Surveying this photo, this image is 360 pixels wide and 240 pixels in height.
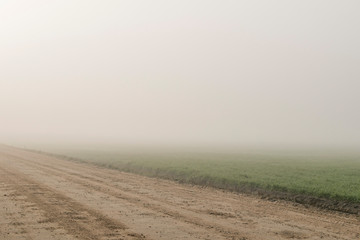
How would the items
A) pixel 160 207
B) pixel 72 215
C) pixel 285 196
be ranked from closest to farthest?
1. pixel 72 215
2. pixel 160 207
3. pixel 285 196

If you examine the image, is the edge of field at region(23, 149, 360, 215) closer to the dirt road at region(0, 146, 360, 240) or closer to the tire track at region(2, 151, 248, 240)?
the dirt road at region(0, 146, 360, 240)

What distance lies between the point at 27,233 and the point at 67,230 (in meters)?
1.23

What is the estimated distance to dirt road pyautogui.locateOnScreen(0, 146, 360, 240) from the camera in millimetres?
11141

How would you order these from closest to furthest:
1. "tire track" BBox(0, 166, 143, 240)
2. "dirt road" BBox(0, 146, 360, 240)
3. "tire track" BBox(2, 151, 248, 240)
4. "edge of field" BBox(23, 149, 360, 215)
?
1. "tire track" BBox(0, 166, 143, 240)
2. "dirt road" BBox(0, 146, 360, 240)
3. "tire track" BBox(2, 151, 248, 240)
4. "edge of field" BBox(23, 149, 360, 215)

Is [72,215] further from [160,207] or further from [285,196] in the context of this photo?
[285,196]

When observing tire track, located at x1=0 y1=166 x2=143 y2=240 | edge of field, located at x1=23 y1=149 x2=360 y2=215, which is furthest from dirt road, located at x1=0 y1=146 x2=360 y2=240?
edge of field, located at x1=23 y1=149 x2=360 y2=215

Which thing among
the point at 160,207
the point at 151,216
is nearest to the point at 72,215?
the point at 151,216

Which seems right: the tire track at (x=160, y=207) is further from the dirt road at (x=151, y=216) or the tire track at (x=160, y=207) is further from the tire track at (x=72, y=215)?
the tire track at (x=72, y=215)

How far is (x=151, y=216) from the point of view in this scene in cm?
1348

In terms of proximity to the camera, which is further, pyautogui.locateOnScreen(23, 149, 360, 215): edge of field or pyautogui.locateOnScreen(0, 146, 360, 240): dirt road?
pyautogui.locateOnScreen(23, 149, 360, 215): edge of field

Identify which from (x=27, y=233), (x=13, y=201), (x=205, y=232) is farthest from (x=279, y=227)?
(x=13, y=201)

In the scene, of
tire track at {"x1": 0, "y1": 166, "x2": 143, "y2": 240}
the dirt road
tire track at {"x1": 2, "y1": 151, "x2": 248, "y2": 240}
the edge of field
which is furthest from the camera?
the edge of field

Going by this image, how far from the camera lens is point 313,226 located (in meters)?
12.8

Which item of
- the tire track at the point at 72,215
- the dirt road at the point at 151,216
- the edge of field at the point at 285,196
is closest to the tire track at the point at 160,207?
the dirt road at the point at 151,216
